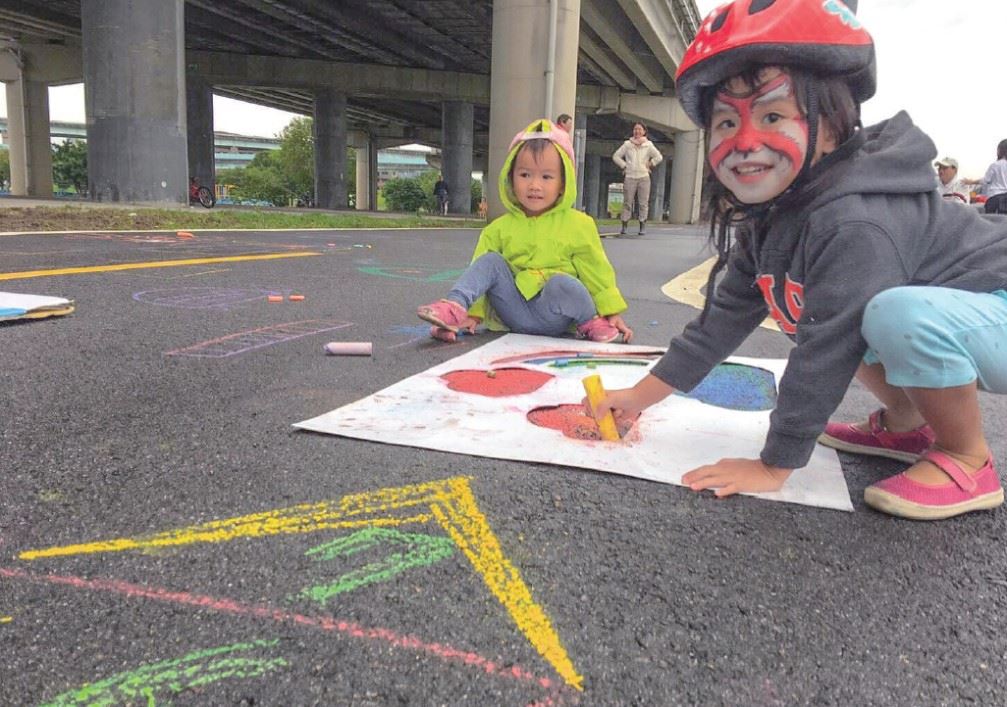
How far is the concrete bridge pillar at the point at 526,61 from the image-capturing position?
13500 millimetres

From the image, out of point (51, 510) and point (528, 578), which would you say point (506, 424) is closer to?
point (528, 578)

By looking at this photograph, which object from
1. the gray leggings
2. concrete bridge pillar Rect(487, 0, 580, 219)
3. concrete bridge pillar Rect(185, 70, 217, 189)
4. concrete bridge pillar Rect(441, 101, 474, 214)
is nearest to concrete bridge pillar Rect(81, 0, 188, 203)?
concrete bridge pillar Rect(487, 0, 580, 219)

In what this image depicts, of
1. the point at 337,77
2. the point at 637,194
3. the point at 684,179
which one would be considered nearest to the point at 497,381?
the point at 637,194

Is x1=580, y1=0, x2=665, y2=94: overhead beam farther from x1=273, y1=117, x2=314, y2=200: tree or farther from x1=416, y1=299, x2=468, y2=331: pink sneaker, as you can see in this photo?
x1=273, y1=117, x2=314, y2=200: tree

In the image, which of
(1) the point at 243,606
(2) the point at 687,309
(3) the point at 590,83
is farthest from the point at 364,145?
(1) the point at 243,606

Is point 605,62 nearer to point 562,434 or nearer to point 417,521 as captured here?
point 562,434

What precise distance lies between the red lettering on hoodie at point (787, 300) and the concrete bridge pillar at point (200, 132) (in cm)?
2560

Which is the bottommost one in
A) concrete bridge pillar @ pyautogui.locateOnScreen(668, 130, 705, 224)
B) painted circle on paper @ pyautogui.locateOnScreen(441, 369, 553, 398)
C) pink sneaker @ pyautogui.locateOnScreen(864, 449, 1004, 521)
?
pink sneaker @ pyautogui.locateOnScreen(864, 449, 1004, 521)

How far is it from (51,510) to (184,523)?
234 millimetres

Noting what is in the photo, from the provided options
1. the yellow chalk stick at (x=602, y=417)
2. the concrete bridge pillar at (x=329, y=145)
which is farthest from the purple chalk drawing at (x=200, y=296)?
the concrete bridge pillar at (x=329, y=145)

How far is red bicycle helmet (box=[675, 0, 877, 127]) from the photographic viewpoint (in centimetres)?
129

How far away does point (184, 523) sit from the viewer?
3.85ft

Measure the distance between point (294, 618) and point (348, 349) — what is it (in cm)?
162

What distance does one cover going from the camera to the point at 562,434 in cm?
170
